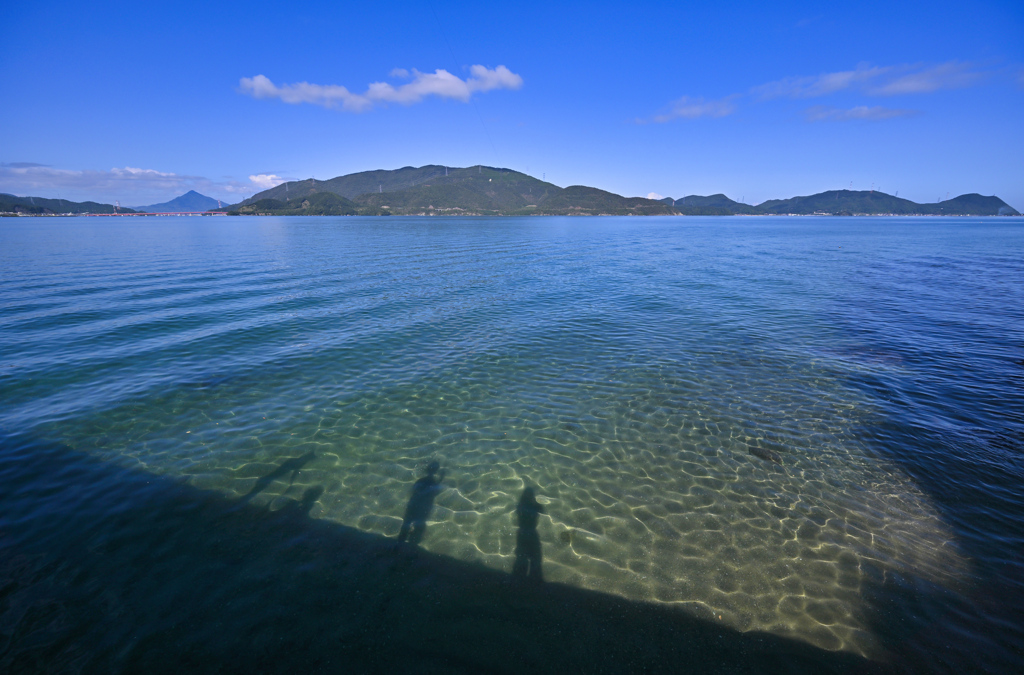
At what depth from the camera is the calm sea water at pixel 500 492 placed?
618cm

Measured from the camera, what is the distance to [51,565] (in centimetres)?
724

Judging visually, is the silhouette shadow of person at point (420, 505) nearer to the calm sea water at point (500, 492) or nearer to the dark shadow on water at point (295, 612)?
the calm sea water at point (500, 492)

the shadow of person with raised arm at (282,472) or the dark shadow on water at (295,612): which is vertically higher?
the shadow of person with raised arm at (282,472)

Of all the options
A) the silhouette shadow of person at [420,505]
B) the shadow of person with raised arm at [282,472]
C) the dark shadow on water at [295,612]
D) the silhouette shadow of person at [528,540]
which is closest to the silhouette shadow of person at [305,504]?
the dark shadow on water at [295,612]

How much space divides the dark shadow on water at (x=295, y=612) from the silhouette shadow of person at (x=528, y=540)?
5.8 inches

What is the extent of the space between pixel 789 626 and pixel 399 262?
155ft

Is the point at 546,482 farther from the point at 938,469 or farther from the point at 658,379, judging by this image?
the point at 938,469

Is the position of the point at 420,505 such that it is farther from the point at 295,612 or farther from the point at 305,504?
the point at 295,612

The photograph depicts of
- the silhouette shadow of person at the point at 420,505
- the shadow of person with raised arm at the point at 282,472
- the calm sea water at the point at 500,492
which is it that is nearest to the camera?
the calm sea water at the point at 500,492

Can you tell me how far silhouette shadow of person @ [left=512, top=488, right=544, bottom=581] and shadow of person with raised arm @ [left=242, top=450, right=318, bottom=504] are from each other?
18.8ft

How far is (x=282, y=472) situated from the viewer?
9945 mm

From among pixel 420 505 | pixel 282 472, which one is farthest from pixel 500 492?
pixel 282 472

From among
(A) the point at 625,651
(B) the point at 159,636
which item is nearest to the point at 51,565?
(B) the point at 159,636

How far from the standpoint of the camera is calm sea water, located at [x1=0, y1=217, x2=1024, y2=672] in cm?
618
